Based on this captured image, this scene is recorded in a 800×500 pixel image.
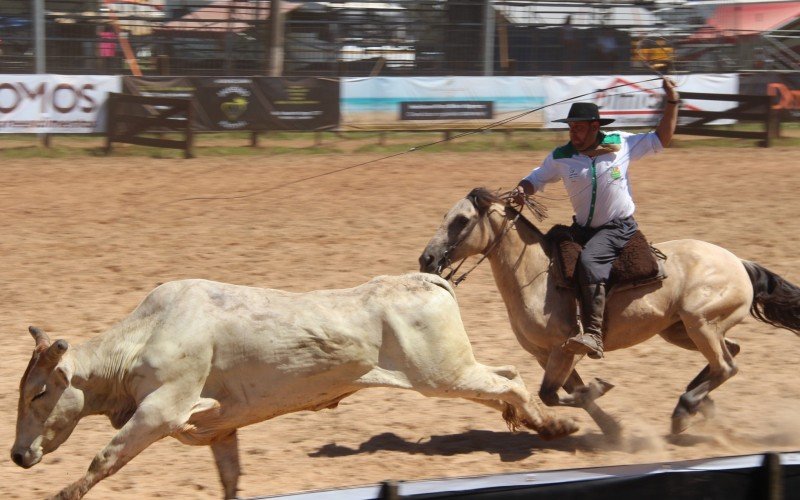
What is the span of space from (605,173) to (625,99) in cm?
1536

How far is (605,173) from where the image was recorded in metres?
6.91

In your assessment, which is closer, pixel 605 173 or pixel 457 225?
pixel 605 173

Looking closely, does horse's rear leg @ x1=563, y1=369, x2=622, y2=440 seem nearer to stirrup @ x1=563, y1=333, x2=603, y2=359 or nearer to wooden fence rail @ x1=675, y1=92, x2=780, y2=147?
stirrup @ x1=563, y1=333, x2=603, y2=359

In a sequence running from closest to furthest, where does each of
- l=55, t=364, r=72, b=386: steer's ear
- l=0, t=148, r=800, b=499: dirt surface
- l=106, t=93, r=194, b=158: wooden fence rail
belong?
1. l=55, t=364, r=72, b=386: steer's ear
2. l=0, t=148, r=800, b=499: dirt surface
3. l=106, t=93, r=194, b=158: wooden fence rail

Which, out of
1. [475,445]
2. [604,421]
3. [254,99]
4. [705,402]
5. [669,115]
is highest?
[254,99]

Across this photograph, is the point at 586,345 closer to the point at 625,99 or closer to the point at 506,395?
the point at 506,395

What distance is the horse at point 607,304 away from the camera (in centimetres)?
693

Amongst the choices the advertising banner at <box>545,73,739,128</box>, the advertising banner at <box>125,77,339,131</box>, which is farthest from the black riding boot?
the advertising banner at <box>545,73,739,128</box>

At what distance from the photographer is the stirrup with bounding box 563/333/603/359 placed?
6.62 m

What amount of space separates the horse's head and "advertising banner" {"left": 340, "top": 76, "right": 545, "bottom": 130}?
44.3 ft

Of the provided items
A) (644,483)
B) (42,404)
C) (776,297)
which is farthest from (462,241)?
(644,483)

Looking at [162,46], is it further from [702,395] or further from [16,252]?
[702,395]

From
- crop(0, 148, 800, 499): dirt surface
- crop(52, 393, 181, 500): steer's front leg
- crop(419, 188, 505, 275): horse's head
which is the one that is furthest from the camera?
crop(419, 188, 505, 275): horse's head

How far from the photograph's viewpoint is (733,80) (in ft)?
75.5
